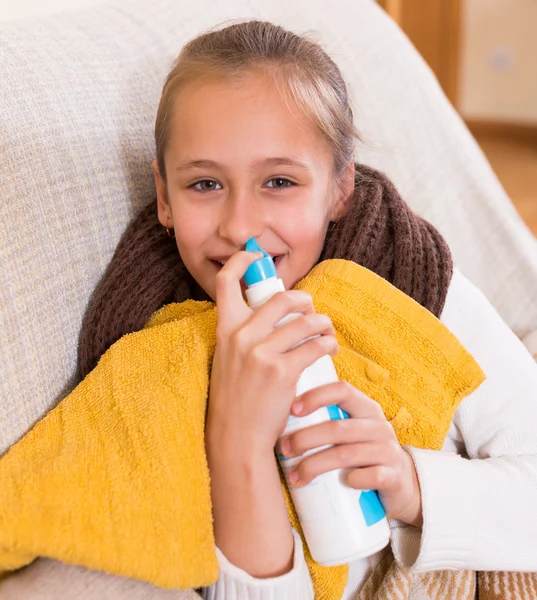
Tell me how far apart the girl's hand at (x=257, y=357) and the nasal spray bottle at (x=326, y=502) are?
0.02 meters

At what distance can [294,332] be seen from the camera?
72cm

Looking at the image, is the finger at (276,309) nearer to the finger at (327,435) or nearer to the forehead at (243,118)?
the finger at (327,435)

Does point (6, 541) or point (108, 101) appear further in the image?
point (108, 101)

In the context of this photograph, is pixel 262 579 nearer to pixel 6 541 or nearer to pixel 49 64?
pixel 6 541

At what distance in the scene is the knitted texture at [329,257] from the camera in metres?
0.92

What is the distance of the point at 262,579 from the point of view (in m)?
0.74

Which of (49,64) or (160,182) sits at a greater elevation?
(49,64)

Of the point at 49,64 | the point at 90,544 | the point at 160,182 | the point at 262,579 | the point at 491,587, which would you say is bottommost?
the point at 491,587

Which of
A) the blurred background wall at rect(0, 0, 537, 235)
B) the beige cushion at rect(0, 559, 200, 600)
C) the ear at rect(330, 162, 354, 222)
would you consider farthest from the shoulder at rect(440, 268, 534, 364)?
the blurred background wall at rect(0, 0, 537, 235)

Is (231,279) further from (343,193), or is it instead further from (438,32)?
(438,32)

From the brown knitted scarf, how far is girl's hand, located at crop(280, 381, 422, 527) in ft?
0.50

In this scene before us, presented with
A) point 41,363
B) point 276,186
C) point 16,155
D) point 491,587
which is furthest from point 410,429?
point 16,155

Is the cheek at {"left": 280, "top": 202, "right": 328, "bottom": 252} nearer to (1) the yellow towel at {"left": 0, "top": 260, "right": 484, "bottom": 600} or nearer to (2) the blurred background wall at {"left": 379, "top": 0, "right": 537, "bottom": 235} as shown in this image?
(1) the yellow towel at {"left": 0, "top": 260, "right": 484, "bottom": 600}

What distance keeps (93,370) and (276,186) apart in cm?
32
